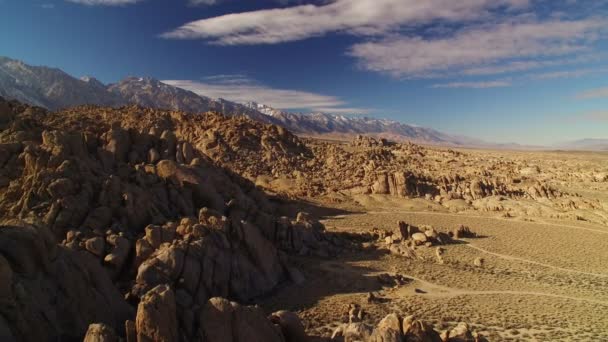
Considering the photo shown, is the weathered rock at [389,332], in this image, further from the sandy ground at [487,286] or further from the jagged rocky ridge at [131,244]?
the sandy ground at [487,286]

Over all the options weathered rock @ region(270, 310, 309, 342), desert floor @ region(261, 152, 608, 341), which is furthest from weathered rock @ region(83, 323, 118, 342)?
desert floor @ region(261, 152, 608, 341)

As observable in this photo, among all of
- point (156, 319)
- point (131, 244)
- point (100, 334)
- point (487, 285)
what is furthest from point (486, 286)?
point (100, 334)

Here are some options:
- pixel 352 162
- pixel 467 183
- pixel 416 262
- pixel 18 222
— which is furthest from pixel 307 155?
pixel 18 222

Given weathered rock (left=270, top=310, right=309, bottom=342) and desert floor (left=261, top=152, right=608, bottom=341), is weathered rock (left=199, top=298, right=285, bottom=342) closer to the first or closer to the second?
weathered rock (left=270, top=310, right=309, bottom=342)

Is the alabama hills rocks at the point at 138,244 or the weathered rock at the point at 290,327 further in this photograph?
the weathered rock at the point at 290,327

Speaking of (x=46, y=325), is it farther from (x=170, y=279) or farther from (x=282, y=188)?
(x=282, y=188)

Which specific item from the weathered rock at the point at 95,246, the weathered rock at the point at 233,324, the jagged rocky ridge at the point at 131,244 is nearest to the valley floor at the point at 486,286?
the jagged rocky ridge at the point at 131,244
